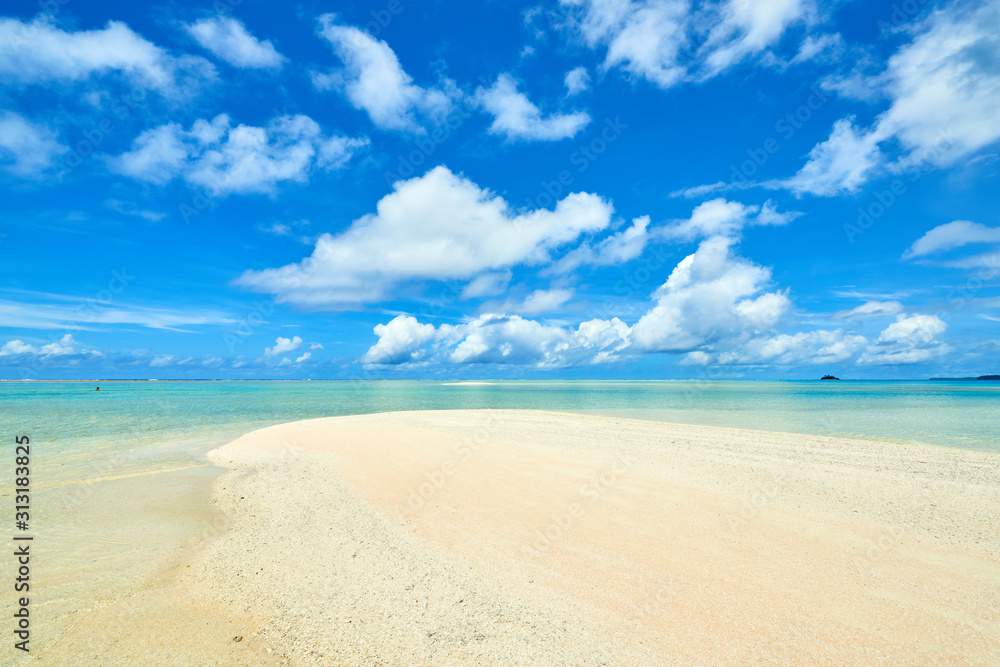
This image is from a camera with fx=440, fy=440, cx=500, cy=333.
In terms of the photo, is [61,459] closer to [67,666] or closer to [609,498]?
[67,666]

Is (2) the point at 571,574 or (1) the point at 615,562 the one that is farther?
(1) the point at 615,562

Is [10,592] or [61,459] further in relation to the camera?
[61,459]

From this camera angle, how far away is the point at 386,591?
642cm

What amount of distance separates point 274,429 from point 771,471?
24.2m

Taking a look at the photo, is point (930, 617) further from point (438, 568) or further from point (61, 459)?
point (61, 459)

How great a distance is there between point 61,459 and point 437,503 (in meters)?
17.1

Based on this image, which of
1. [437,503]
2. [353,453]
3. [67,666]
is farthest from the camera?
[353,453]

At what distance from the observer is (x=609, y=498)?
35.3ft

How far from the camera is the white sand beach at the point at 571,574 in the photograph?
5152mm

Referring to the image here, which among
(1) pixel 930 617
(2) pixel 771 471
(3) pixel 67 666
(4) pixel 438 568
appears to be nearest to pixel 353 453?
(4) pixel 438 568

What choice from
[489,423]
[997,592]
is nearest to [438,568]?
[997,592]

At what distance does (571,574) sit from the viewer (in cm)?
688

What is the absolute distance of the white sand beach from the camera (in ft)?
16.9

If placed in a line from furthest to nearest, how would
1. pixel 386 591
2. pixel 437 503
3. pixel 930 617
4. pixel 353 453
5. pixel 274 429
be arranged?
→ pixel 274 429, pixel 353 453, pixel 437 503, pixel 386 591, pixel 930 617
